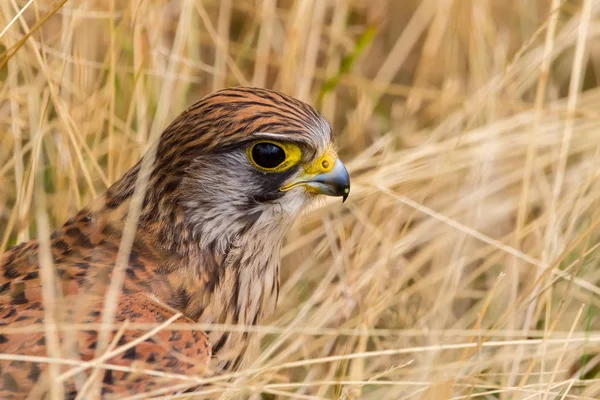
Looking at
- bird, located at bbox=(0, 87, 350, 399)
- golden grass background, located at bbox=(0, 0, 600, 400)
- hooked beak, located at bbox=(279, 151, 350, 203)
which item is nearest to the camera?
bird, located at bbox=(0, 87, 350, 399)

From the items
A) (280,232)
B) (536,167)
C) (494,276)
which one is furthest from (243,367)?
(536,167)

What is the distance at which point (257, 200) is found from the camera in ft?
12.0

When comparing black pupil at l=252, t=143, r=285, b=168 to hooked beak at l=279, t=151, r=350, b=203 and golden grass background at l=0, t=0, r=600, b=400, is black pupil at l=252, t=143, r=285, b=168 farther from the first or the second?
golden grass background at l=0, t=0, r=600, b=400

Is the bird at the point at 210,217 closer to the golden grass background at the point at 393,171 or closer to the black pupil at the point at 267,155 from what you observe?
the black pupil at the point at 267,155

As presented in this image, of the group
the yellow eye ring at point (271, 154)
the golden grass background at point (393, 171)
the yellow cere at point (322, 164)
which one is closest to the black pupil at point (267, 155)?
the yellow eye ring at point (271, 154)

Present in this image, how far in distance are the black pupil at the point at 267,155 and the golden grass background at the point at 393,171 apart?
1.86 feet

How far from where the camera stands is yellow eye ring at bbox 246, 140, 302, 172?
3600mm

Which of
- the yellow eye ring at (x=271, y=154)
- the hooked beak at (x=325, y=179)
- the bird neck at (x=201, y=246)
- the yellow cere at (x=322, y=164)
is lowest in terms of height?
the bird neck at (x=201, y=246)

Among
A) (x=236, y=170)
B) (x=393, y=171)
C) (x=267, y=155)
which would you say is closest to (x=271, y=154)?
(x=267, y=155)

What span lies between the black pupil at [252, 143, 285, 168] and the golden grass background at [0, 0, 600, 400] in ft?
1.86

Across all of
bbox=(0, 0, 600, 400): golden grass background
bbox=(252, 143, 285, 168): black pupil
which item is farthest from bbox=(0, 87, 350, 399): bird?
bbox=(0, 0, 600, 400): golden grass background

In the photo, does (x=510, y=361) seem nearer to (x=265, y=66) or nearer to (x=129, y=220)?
(x=129, y=220)

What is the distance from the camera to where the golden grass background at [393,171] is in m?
3.95

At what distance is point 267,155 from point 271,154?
0.01m
